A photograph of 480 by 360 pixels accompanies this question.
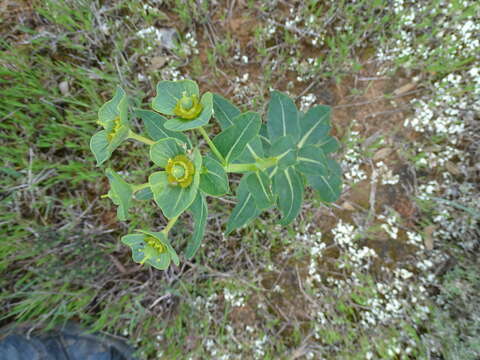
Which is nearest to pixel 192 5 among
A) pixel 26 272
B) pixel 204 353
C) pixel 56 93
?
pixel 56 93

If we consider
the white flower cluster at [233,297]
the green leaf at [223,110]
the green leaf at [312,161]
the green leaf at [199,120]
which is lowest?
the white flower cluster at [233,297]

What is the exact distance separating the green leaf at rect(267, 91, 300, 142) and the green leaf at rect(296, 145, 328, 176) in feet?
0.57

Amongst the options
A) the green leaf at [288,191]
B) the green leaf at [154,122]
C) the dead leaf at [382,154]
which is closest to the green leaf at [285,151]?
the green leaf at [288,191]

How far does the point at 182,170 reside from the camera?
4.14ft

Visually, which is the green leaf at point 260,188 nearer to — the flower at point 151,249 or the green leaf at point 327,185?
the flower at point 151,249

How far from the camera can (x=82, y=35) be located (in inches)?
109

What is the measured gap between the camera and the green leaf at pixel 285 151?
1.66 m

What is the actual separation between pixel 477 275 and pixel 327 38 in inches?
86.3

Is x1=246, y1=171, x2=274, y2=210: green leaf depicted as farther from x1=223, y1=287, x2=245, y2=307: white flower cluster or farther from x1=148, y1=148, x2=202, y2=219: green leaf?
x1=223, y1=287, x2=245, y2=307: white flower cluster

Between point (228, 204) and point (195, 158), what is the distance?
5.58ft

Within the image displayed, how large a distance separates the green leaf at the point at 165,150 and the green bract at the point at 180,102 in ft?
0.19

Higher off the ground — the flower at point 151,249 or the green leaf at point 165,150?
the green leaf at point 165,150

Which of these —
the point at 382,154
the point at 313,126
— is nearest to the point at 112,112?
the point at 313,126

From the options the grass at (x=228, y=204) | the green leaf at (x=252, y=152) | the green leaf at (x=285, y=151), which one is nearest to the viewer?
the green leaf at (x=285, y=151)
